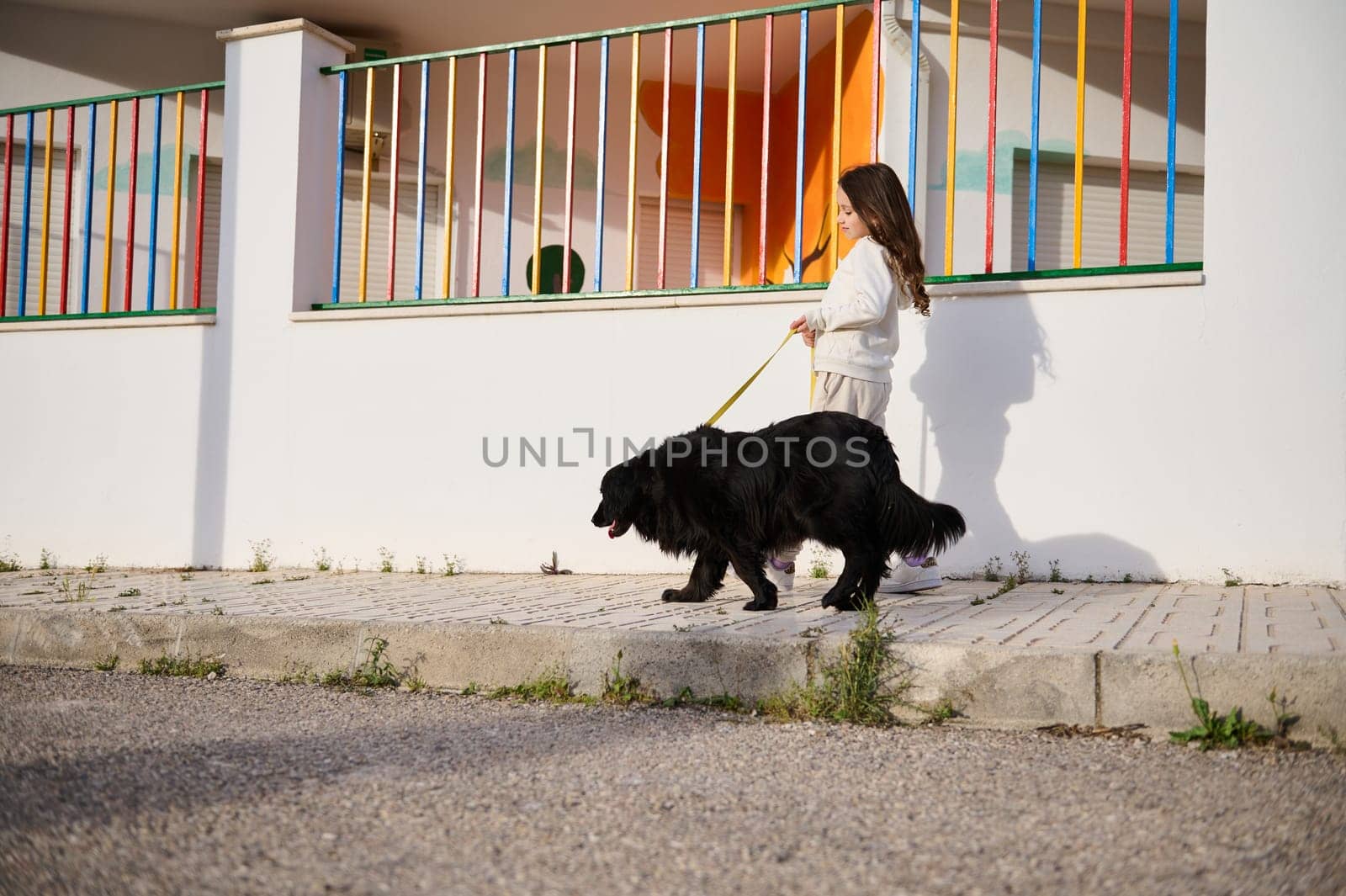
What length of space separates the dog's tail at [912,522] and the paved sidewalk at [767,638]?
25 centimetres

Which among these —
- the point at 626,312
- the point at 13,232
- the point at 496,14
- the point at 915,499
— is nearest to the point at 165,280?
the point at 13,232

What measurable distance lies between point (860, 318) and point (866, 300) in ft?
0.24

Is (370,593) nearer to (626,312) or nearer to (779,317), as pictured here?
(626,312)

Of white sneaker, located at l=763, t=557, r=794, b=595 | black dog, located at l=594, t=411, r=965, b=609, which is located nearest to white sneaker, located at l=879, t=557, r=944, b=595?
white sneaker, located at l=763, t=557, r=794, b=595

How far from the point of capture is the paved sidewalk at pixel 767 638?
3.02 m

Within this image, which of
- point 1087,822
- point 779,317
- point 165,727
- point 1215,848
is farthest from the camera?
point 779,317

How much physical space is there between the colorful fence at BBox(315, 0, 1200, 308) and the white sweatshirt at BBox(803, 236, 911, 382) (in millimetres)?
894

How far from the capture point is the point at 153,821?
2312mm

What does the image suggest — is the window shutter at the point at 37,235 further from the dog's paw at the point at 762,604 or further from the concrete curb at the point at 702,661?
the dog's paw at the point at 762,604

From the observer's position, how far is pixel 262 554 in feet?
22.0

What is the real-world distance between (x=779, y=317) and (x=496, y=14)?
5134mm

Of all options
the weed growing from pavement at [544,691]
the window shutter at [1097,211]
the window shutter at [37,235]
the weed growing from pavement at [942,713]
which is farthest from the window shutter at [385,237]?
the weed growing from pavement at [942,713]

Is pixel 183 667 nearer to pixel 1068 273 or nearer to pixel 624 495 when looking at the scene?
pixel 624 495

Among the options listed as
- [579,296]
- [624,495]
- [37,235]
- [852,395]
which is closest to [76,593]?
[624,495]
